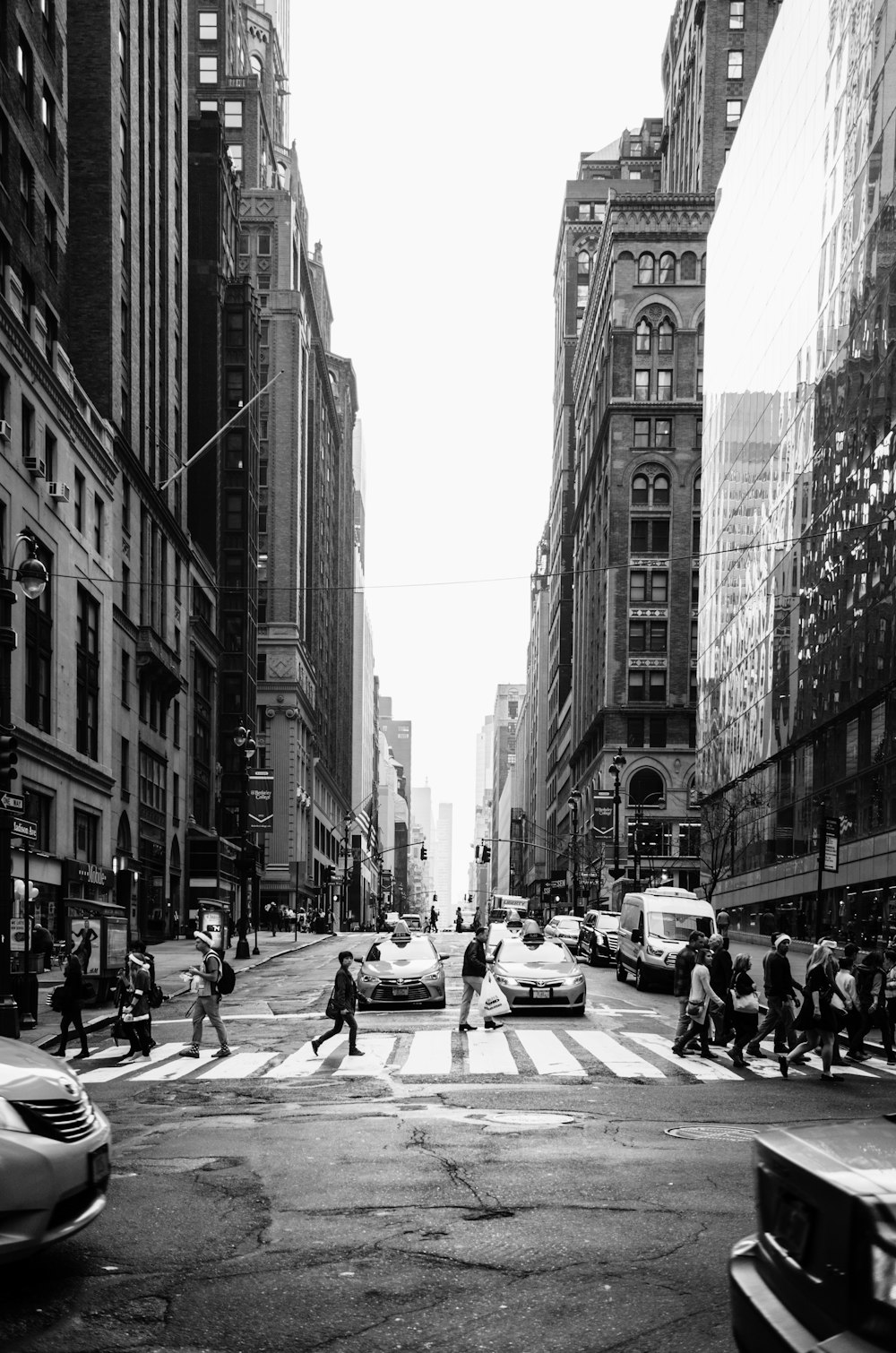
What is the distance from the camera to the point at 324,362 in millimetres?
136375

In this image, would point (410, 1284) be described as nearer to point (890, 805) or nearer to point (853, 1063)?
point (853, 1063)

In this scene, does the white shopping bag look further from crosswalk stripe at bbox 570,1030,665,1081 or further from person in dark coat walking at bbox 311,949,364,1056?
person in dark coat walking at bbox 311,949,364,1056

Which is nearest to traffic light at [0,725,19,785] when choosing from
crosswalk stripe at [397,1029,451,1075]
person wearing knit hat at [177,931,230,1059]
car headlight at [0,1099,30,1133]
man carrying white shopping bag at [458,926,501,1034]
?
person wearing knit hat at [177,931,230,1059]

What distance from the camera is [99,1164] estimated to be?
7.71 metres

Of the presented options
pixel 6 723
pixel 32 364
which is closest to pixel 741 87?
pixel 32 364

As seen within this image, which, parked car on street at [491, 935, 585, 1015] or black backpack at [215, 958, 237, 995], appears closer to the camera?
black backpack at [215, 958, 237, 995]

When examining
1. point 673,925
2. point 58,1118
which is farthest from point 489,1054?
point 673,925

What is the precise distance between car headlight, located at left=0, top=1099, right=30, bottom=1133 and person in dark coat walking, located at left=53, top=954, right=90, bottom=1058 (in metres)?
13.1

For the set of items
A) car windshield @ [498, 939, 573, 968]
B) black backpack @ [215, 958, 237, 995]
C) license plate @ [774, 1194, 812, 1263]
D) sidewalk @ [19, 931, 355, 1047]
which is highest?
license plate @ [774, 1194, 812, 1263]

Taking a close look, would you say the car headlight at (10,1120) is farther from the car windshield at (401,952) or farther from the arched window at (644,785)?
the arched window at (644,785)

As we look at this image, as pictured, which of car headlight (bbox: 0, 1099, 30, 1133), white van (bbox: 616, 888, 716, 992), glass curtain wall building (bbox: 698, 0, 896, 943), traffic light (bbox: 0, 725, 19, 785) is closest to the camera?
car headlight (bbox: 0, 1099, 30, 1133)

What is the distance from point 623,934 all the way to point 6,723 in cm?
1972

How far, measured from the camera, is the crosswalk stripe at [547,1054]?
1827 cm

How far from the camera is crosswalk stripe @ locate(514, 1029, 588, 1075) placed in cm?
1827
